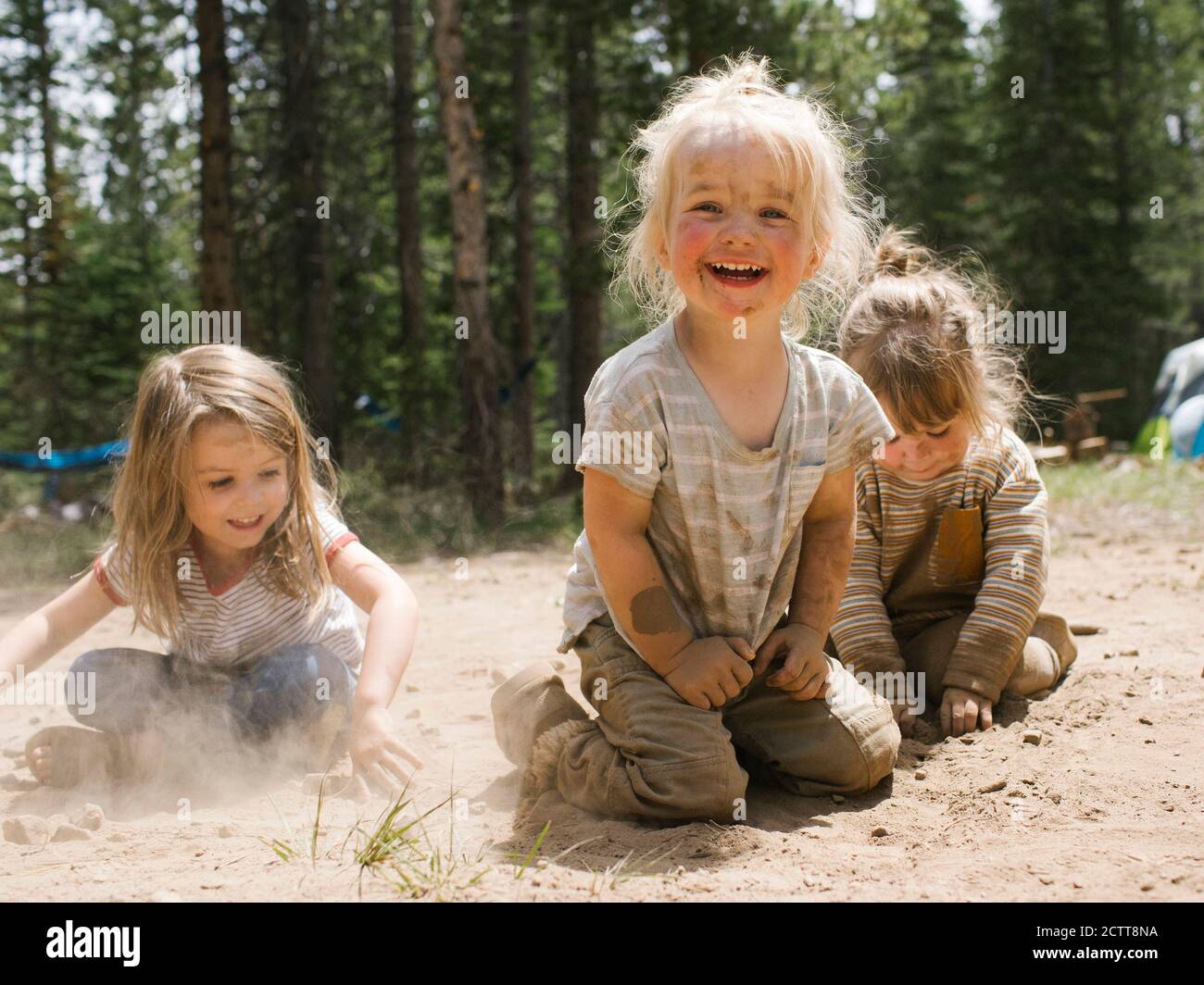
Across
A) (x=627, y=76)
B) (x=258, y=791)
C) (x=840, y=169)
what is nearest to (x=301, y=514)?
(x=258, y=791)

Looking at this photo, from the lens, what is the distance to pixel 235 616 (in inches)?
119

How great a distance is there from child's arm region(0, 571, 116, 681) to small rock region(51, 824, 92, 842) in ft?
1.82

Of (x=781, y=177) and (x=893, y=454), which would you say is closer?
(x=781, y=177)

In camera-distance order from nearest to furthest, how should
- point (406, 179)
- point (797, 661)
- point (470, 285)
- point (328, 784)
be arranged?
point (797, 661), point (328, 784), point (470, 285), point (406, 179)

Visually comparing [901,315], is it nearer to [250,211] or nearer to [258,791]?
[258,791]

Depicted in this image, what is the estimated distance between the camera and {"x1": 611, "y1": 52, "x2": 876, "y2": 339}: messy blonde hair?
2416 millimetres

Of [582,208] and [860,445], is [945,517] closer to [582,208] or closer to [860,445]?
[860,445]

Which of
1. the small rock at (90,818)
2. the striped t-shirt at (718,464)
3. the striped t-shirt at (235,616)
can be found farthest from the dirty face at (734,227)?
the small rock at (90,818)

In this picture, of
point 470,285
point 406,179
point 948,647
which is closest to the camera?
point 948,647

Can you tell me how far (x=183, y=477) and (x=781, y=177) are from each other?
5.43ft

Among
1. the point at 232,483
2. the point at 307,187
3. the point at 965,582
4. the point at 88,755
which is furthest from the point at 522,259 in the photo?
the point at 88,755

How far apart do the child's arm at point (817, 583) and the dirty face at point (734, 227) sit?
1.65 ft

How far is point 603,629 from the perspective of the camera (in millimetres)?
2664

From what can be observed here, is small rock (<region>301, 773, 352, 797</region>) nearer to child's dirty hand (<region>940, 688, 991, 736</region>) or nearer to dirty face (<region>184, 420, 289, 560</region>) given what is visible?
dirty face (<region>184, 420, 289, 560</region>)
